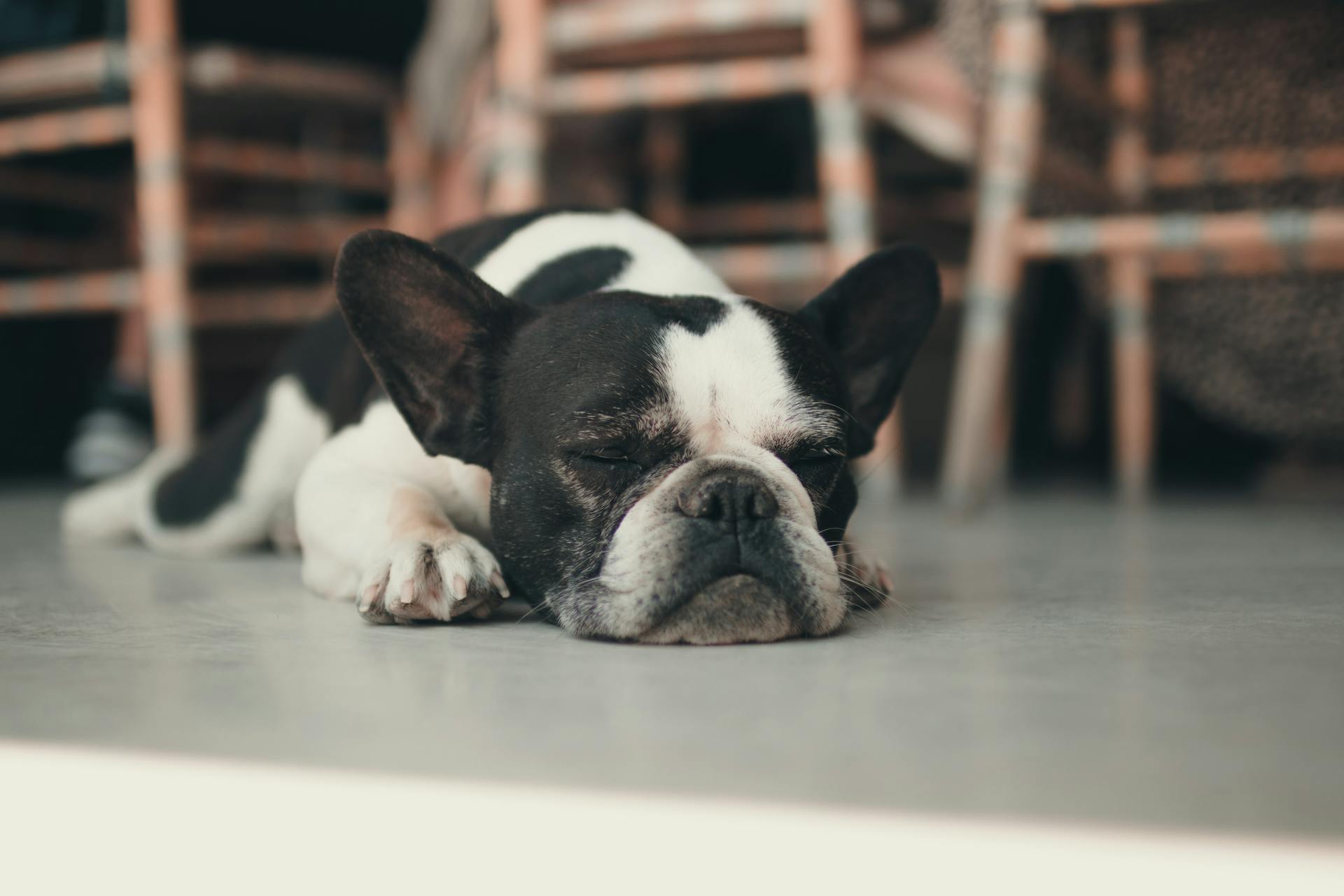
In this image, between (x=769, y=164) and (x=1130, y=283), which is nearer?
(x=1130, y=283)

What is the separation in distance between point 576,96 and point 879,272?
3.05ft

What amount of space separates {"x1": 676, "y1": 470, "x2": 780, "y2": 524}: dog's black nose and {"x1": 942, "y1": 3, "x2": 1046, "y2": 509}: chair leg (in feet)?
3.41

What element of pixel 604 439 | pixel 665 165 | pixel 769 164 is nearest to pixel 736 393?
pixel 604 439

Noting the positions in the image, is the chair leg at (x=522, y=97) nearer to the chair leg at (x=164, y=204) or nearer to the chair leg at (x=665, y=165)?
the chair leg at (x=164, y=204)

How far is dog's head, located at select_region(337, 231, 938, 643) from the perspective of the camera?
97cm

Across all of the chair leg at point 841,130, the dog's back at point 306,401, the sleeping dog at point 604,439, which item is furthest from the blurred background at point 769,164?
the sleeping dog at point 604,439

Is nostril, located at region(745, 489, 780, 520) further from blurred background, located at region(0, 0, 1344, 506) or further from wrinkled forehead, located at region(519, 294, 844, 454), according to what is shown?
blurred background, located at region(0, 0, 1344, 506)

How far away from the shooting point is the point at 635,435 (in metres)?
1.03

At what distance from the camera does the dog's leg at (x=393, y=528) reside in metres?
1.05

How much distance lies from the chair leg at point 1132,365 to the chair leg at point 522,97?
104 centimetres

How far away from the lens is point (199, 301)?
274cm

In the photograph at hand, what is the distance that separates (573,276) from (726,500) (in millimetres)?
422

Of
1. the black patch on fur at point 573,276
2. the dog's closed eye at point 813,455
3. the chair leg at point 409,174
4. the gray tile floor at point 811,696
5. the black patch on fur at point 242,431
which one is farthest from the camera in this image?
the chair leg at point 409,174

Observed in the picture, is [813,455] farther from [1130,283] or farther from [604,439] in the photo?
[1130,283]
